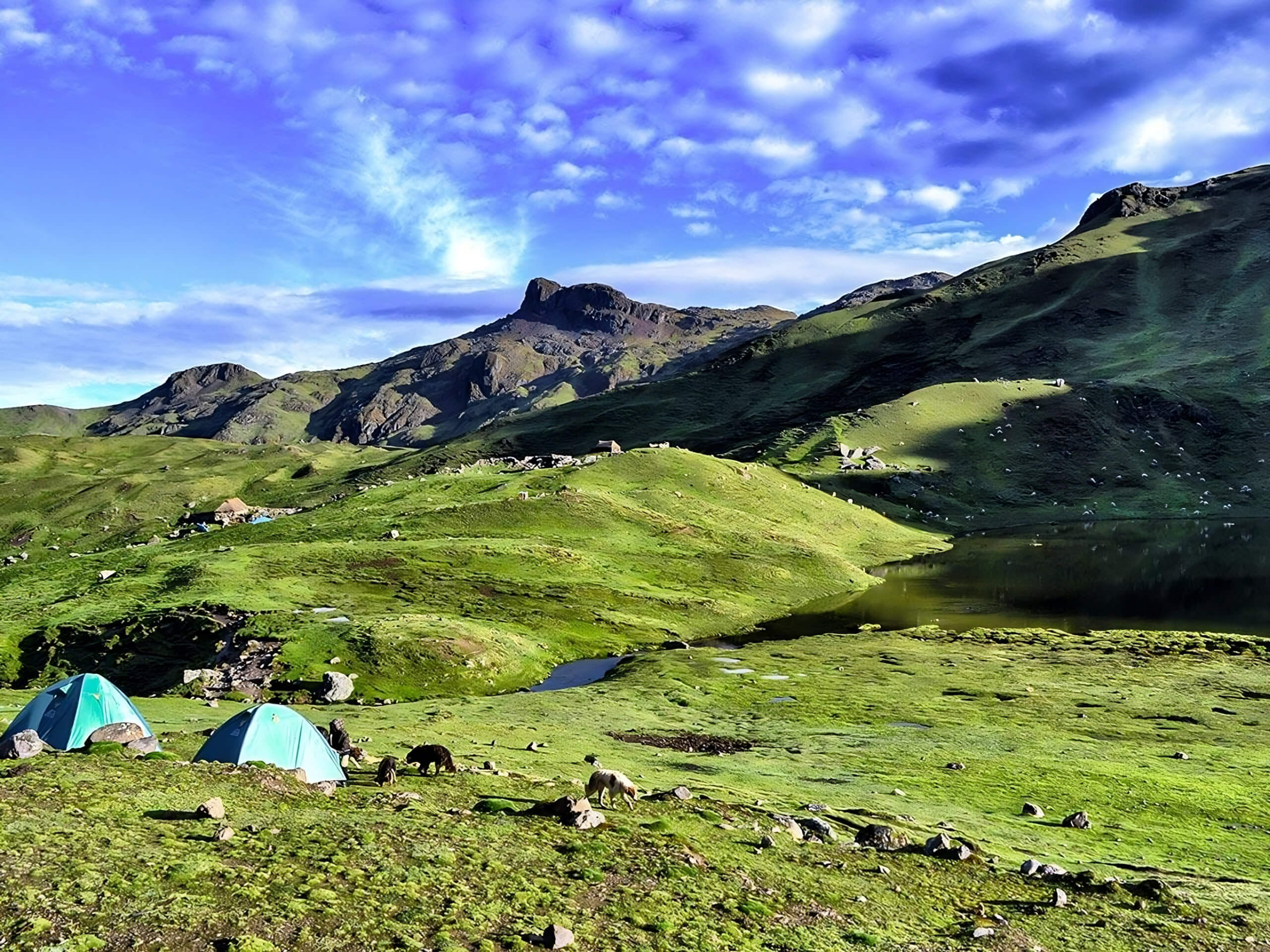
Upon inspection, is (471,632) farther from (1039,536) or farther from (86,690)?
(1039,536)

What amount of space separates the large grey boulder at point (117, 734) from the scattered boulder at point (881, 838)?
25927 millimetres

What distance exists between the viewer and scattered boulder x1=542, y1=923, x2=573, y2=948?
52.9ft

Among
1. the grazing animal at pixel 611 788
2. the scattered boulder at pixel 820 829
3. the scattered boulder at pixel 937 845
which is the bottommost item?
the scattered boulder at pixel 937 845

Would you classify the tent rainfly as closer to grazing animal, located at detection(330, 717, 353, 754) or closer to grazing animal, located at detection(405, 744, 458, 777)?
grazing animal, located at detection(330, 717, 353, 754)

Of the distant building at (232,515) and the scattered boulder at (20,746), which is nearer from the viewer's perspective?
the scattered boulder at (20,746)

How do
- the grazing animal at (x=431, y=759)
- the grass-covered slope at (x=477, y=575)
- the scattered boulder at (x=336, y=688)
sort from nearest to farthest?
the grazing animal at (x=431, y=759) < the scattered boulder at (x=336, y=688) < the grass-covered slope at (x=477, y=575)

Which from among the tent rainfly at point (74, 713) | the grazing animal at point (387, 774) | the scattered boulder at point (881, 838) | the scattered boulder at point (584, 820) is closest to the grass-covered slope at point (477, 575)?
the tent rainfly at point (74, 713)

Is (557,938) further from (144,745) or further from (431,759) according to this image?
(144,745)

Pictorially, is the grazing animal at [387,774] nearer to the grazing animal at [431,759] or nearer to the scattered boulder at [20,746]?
the grazing animal at [431,759]

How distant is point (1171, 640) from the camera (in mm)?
79125

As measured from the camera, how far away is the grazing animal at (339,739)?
32.1m

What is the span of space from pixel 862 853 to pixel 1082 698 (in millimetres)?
42709

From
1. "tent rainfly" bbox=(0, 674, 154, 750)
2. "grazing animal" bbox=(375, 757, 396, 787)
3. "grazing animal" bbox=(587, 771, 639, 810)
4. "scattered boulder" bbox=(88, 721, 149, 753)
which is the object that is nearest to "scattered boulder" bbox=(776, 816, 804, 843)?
"grazing animal" bbox=(587, 771, 639, 810)

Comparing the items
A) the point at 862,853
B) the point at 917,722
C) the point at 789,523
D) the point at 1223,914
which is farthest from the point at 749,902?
the point at 789,523
